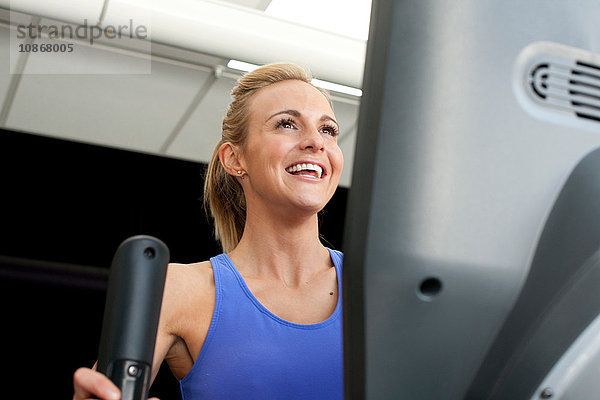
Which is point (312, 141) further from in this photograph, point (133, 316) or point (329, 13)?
point (329, 13)

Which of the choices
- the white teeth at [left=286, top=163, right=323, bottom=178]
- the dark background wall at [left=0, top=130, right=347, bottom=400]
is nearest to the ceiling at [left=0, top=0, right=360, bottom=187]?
the dark background wall at [left=0, top=130, right=347, bottom=400]

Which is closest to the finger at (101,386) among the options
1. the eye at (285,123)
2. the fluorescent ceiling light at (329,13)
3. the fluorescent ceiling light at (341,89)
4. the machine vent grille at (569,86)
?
the machine vent grille at (569,86)

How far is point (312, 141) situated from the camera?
3.53 feet

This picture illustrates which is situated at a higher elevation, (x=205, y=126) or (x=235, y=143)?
(x=205, y=126)

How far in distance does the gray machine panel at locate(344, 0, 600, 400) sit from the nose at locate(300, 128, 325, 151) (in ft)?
2.41

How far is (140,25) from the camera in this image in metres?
2.30

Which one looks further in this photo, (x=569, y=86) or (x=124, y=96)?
(x=124, y=96)

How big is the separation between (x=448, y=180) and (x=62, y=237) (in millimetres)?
4131

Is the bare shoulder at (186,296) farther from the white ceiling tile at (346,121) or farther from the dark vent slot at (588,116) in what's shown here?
the white ceiling tile at (346,121)

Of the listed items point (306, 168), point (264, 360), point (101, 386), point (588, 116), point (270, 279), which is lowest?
point (101, 386)

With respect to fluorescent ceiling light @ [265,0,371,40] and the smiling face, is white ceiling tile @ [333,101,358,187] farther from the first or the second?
the smiling face

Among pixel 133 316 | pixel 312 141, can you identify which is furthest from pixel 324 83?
pixel 133 316

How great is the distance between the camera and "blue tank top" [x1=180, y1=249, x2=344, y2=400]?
911 mm

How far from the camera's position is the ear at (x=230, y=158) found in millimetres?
1196
